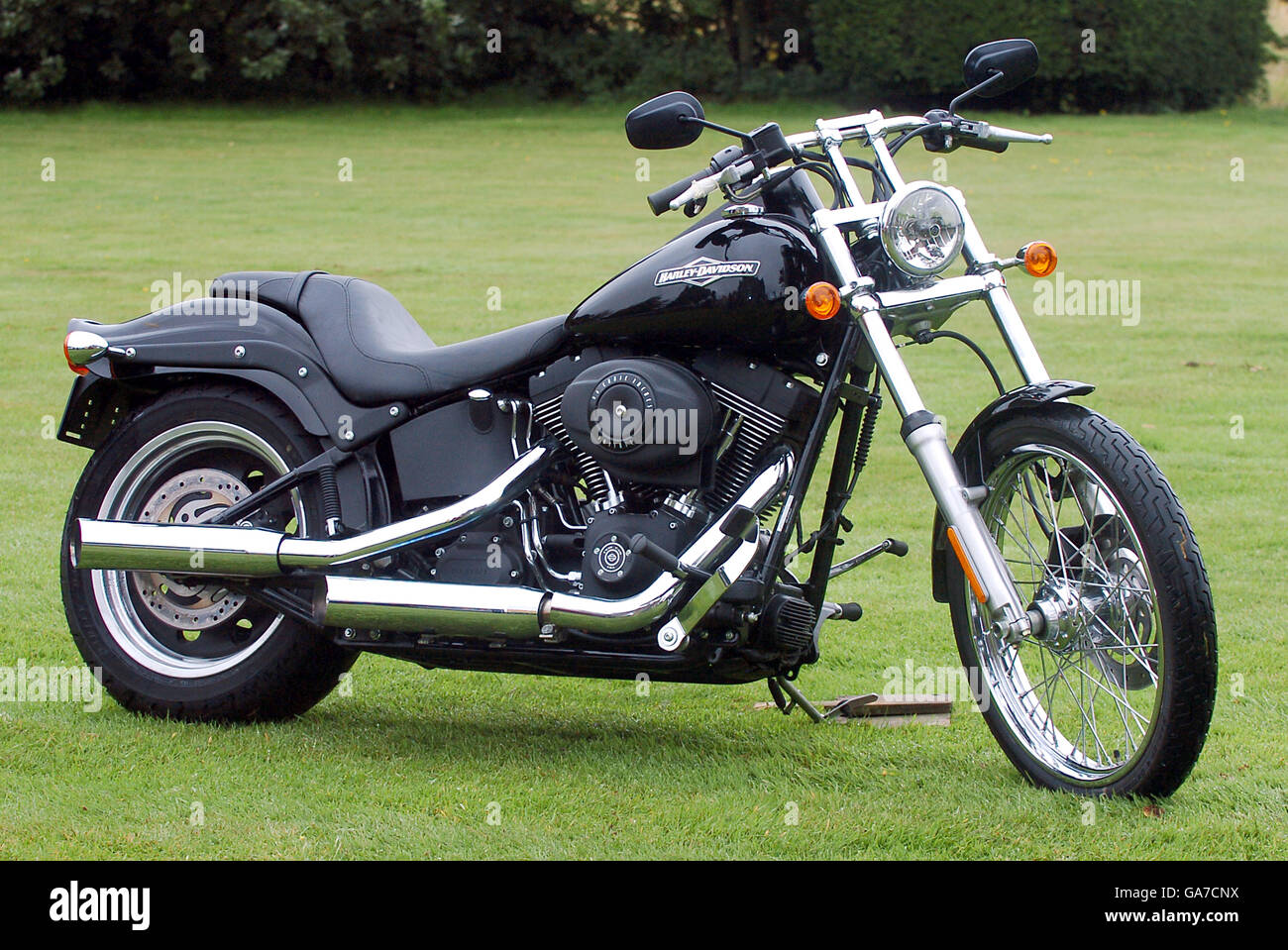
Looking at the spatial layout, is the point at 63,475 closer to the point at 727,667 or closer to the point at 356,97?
the point at 727,667

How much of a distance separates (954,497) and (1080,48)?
3099 cm

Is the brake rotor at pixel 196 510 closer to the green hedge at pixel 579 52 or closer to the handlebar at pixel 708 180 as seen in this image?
the handlebar at pixel 708 180

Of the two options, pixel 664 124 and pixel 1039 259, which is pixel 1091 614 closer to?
pixel 1039 259

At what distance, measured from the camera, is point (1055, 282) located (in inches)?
563

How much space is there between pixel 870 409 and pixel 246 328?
1858 mm

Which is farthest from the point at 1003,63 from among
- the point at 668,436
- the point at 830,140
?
the point at 668,436

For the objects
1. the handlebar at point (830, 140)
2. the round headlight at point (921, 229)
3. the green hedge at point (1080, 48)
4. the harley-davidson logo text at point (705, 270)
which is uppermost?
the handlebar at point (830, 140)

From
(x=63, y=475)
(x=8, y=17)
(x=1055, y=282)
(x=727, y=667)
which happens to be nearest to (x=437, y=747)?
(x=727, y=667)

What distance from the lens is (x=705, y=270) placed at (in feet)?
13.2

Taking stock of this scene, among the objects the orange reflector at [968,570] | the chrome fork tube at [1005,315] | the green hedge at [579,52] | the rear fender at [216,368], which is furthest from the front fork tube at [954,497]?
the green hedge at [579,52]

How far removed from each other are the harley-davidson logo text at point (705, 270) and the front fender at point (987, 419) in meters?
0.70


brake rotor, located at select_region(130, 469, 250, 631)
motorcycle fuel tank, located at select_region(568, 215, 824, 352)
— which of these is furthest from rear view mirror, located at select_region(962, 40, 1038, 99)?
brake rotor, located at select_region(130, 469, 250, 631)

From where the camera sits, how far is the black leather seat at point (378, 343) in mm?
4332

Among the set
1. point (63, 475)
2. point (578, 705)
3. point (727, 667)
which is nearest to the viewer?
point (727, 667)
